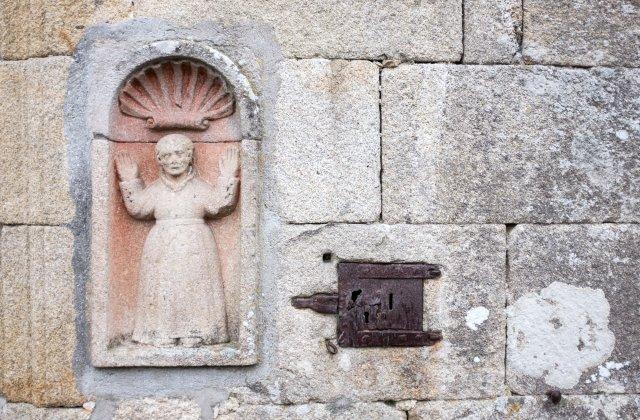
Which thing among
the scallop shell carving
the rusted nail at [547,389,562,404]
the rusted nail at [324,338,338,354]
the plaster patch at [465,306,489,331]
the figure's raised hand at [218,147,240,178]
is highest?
the scallop shell carving

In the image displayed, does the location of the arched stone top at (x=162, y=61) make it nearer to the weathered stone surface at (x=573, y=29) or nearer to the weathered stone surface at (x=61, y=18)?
the weathered stone surface at (x=61, y=18)

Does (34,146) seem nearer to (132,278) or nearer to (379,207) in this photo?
(132,278)

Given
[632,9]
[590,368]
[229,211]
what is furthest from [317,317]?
[632,9]

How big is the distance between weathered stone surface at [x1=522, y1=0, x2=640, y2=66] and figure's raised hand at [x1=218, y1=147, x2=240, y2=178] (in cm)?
137

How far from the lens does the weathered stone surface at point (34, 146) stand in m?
3.18

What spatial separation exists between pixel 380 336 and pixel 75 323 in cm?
132

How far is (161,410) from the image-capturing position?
3.16 meters

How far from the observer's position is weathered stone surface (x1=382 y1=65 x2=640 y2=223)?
10.6 feet

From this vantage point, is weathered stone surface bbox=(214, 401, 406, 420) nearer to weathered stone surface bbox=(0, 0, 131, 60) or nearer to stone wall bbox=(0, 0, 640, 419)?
stone wall bbox=(0, 0, 640, 419)

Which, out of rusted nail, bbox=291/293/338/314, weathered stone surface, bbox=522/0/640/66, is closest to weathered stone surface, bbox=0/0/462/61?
weathered stone surface, bbox=522/0/640/66

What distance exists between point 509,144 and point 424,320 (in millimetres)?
861

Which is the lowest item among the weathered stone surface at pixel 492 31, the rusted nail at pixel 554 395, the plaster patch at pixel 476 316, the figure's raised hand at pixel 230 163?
the rusted nail at pixel 554 395

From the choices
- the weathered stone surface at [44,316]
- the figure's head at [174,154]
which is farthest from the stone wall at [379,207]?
the figure's head at [174,154]

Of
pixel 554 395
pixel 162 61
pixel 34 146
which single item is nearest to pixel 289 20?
pixel 162 61
